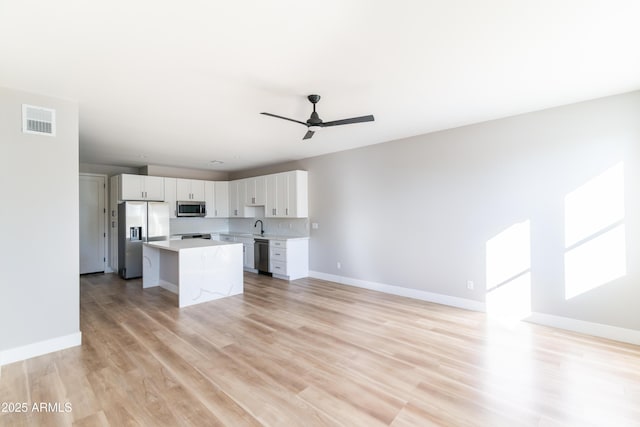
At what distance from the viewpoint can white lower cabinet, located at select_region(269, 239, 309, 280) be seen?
598 cm

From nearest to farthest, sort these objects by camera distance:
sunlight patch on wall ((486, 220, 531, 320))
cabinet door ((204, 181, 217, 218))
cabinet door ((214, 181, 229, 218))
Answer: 1. sunlight patch on wall ((486, 220, 531, 320))
2. cabinet door ((204, 181, 217, 218))
3. cabinet door ((214, 181, 229, 218))

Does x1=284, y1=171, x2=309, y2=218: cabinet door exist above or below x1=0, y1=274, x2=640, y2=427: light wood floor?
above

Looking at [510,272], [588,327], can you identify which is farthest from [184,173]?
[588,327]

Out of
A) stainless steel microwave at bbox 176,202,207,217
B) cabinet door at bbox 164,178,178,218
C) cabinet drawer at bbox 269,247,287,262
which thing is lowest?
cabinet drawer at bbox 269,247,287,262

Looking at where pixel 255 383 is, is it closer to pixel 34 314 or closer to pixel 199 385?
pixel 199 385

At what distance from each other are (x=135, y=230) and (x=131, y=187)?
1.00 metres

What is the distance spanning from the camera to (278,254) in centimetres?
613

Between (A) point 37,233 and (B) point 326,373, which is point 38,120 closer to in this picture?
(A) point 37,233

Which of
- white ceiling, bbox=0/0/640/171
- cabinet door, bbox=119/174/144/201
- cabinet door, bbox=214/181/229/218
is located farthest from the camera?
cabinet door, bbox=214/181/229/218

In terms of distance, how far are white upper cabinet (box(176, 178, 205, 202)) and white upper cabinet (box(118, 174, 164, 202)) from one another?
0.40 meters

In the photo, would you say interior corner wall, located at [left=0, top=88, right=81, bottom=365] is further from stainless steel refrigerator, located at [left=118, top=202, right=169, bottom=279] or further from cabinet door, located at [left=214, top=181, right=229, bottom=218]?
cabinet door, located at [left=214, top=181, right=229, bottom=218]

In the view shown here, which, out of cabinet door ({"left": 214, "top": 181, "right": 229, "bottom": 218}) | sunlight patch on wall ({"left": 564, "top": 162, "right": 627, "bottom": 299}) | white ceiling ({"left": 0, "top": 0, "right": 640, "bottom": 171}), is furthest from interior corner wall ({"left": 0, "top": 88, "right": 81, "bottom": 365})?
sunlight patch on wall ({"left": 564, "top": 162, "right": 627, "bottom": 299})

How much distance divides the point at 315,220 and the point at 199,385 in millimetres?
4224

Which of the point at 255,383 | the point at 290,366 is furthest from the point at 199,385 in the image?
the point at 290,366
